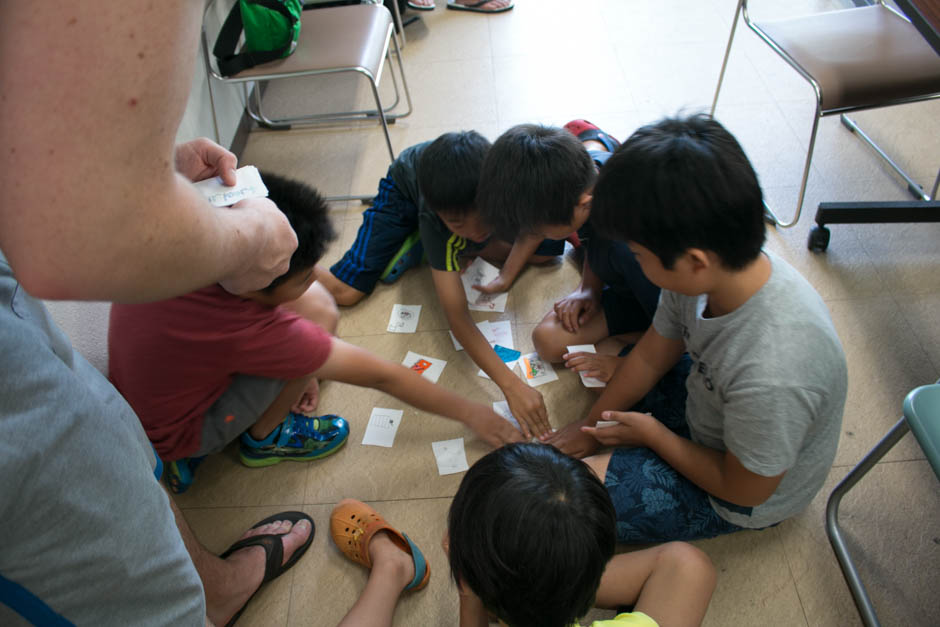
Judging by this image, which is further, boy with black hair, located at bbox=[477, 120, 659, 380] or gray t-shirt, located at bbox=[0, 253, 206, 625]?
boy with black hair, located at bbox=[477, 120, 659, 380]

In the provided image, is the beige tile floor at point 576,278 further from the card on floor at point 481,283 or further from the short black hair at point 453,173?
the short black hair at point 453,173

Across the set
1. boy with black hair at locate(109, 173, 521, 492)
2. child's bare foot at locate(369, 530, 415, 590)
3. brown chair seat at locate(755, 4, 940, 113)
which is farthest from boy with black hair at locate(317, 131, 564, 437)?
brown chair seat at locate(755, 4, 940, 113)

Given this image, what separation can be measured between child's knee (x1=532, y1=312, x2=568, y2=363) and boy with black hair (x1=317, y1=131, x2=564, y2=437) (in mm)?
187

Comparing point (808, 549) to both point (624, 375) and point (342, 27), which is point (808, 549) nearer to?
point (624, 375)

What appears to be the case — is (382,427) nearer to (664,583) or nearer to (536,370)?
(536,370)

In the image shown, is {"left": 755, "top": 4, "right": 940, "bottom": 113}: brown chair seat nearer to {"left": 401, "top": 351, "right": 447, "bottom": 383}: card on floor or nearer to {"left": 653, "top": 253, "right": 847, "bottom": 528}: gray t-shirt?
{"left": 653, "top": 253, "right": 847, "bottom": 528}: gray t-shirt

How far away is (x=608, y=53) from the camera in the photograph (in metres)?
3.38

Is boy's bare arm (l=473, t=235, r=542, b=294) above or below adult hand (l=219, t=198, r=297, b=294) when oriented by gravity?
below

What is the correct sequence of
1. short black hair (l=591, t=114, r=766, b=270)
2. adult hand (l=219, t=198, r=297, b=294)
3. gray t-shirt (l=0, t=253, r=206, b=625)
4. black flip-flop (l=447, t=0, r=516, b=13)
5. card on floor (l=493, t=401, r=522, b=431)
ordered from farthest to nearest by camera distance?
black flip-flop (l=447, t=0, r=516, b=13), card on floor (l=493, t=401, r=522, b=431), short black hair (l=591, t=114, r=766, b=270), adult hand (l=219, t=198, r=297, b=294), gray t-shirt (l=0, t=253, r=206, b=625)

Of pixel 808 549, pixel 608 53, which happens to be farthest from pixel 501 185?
pixel 608 53

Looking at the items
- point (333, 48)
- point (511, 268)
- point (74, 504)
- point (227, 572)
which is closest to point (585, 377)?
point (511, 268)

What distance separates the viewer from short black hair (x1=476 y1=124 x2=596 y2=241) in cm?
154

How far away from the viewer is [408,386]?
5.17 feet

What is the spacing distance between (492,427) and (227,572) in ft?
2.51
